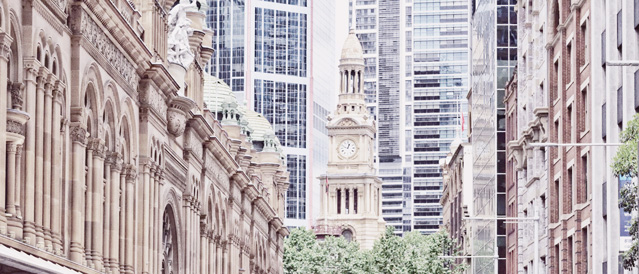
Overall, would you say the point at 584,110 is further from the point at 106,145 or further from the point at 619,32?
the point at 106,145

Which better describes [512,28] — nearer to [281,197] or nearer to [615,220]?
[281,197]

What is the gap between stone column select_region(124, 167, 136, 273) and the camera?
54188 millimetres

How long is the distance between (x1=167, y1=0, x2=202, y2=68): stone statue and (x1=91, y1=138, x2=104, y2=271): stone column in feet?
54.8

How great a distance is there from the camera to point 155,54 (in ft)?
194

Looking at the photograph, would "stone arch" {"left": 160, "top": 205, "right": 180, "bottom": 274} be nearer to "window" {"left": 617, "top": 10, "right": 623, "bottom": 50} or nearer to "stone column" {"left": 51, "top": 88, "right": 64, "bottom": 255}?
"window" {"left": 617, "top": 10, "right": 623, "bottom": 50}

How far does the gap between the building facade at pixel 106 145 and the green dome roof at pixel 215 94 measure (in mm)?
18937

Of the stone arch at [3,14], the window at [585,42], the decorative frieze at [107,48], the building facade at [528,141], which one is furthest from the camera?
the building facade at [528,141]

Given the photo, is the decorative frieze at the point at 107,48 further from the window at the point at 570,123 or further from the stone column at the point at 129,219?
the window at the point at 570,123

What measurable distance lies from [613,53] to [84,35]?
19.0 m

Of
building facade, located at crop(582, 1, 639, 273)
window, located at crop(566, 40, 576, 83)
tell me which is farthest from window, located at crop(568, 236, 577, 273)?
window, located at crop(566, 40, 576, 83)

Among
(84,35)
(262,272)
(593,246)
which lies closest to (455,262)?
(262,272)

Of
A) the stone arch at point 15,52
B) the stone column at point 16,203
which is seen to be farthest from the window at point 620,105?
the stone column at point 16,203

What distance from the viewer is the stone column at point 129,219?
178 ft

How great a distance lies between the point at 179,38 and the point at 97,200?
18908mm
